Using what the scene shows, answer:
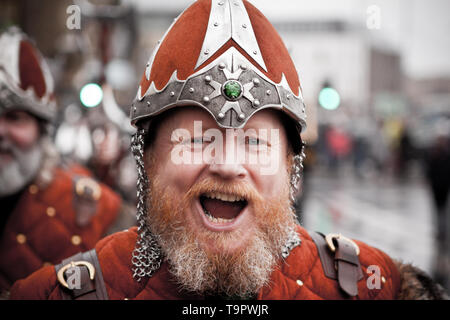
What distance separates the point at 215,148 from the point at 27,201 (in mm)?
1788

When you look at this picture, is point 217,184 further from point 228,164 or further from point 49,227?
point 49,227

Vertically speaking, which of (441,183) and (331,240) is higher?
(331,240)

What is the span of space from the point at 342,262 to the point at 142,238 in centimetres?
86

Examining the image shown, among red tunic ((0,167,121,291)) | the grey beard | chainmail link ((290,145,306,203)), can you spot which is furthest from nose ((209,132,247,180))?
red tunic ((0,167,121,291))

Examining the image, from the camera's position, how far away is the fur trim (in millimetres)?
1879

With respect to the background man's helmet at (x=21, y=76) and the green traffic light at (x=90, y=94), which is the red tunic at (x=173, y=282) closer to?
the green traffic light at (x=90, y=94)

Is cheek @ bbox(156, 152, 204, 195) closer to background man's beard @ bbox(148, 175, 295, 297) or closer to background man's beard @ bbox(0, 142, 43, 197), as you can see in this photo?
background man's beard @ bbox(148, 175, 295, 297)

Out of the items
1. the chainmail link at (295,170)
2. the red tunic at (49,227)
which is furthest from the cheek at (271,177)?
the red tunic at (49,227)

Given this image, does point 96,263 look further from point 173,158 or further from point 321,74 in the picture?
point 321,74

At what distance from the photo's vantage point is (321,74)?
2008 mm

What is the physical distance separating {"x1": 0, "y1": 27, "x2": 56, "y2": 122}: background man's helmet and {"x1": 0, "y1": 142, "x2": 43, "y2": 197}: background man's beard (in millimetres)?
270

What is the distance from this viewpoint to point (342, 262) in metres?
1.85

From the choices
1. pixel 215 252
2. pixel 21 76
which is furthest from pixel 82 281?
pixel 21 76

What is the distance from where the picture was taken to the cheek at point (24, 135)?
2842 millimetres
